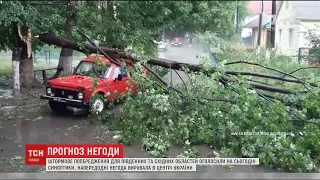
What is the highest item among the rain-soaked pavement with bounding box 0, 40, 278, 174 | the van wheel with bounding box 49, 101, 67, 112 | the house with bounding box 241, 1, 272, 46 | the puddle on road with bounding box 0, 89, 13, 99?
the house with bounding box 241, 1, 272, 46

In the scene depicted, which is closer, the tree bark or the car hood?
the car hood

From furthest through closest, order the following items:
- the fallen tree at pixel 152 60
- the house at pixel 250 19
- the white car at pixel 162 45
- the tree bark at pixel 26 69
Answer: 1. the house at pixel 250 19
2. the tree bark at pixel 26 69
3. the white car at pixel 162 45
4. the fallen tree at pixel 152 60

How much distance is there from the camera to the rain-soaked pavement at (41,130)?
15.2 ft

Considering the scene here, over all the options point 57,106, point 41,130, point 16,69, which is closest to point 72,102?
point 57,106

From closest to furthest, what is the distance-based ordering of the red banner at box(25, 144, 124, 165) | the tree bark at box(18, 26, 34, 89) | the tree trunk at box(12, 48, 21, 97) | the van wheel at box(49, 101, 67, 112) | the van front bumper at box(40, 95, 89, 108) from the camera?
the red banner at box(25, 144, 124, 165) → the van front bumper at box(40, 95, 89, 108) → the van wheel at box(49, 101, 67, 112) → the tree trunk at box(12, 48, 21, 97) → the tree bark at box(18, 26, 34, 89)

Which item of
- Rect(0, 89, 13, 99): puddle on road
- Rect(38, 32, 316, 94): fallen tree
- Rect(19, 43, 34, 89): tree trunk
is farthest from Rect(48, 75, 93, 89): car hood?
Rect(19, 43, 34, 89): tree trunk

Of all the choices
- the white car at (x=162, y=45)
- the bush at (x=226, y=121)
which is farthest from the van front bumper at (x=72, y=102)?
the white car at (x=162, y=45)

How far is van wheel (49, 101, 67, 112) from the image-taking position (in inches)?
338

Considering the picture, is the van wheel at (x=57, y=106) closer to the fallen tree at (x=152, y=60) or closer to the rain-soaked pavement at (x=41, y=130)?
the rain-soaked pavement at (x=41, y=130)

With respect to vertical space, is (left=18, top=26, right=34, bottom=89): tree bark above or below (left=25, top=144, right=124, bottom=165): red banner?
above

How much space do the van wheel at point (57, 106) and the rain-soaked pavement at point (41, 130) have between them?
170 millimetres

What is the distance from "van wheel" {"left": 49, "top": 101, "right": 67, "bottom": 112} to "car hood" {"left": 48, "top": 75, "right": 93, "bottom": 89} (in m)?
0.49

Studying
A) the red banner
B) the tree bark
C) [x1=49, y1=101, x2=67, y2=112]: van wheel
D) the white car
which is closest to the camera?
the red banner

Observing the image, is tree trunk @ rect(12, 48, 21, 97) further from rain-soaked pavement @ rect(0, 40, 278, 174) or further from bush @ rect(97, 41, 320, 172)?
bush @ rect(97, 41, 320, 172)
